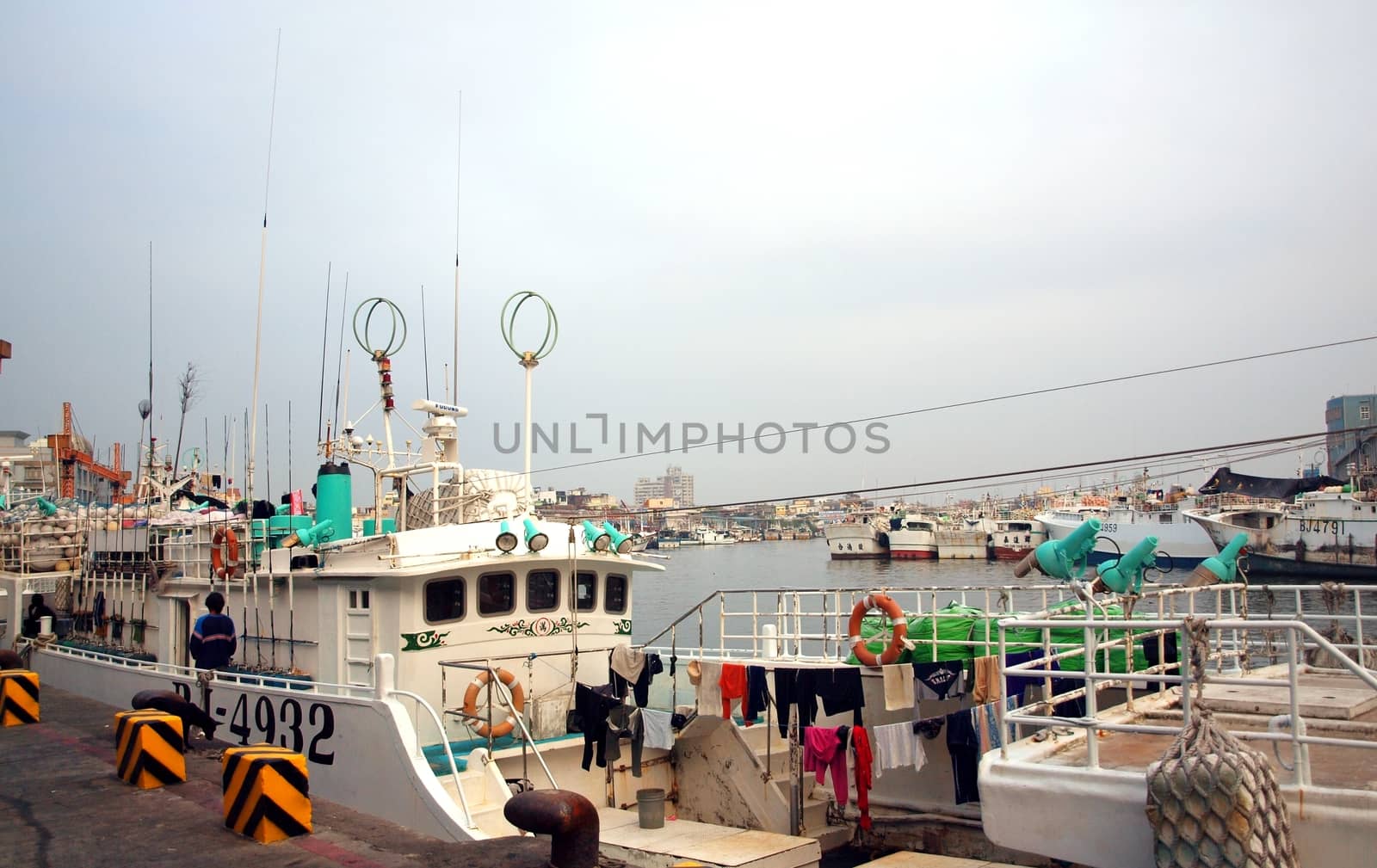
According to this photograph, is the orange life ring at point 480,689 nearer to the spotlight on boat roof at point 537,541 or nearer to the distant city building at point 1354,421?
the spotlight on boat roof at point 537,541

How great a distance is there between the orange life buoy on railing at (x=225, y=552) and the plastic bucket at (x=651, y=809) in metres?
7.34

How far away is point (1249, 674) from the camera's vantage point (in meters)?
10.2

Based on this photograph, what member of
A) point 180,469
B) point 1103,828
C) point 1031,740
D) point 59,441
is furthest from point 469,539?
point 59,441

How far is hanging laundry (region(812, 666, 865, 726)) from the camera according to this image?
1353cm

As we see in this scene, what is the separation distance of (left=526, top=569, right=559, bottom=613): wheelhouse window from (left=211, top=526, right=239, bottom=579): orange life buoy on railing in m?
5.08

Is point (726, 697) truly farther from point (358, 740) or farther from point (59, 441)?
point (59, 441)

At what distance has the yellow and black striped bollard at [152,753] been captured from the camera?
9.82m

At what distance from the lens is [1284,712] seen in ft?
25.8

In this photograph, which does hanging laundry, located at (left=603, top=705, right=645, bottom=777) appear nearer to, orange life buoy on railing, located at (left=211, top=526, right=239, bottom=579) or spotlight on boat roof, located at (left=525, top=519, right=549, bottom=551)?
spotlight on boat roof, located at (left=525, top=519, right=549, bottom=551)

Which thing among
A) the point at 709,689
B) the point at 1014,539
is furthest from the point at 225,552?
the point at 1014,539

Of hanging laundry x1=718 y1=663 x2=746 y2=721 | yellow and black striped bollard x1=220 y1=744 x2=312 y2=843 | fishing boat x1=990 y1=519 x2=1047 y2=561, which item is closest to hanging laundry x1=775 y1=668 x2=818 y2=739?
hanging laundry x1=718 y1=663 x2=746 y2=721

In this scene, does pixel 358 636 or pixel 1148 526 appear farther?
pixel 1148 526

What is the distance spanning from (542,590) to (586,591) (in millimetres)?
825

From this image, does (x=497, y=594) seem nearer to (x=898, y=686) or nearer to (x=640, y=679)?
(x=640, y=679)
